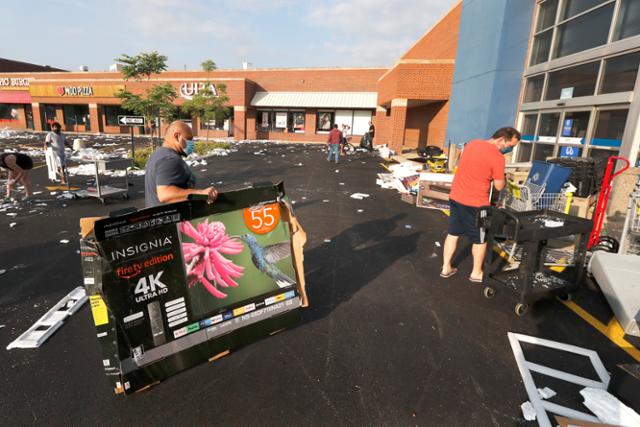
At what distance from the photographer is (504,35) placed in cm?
1079

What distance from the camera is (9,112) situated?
138 feet

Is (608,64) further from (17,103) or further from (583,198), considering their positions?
(17,103)

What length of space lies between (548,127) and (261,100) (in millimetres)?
28959

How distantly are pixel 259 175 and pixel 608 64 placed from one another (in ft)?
35.2

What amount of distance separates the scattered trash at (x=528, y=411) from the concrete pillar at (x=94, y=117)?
44968 millimetres

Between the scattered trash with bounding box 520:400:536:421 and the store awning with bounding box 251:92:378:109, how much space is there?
30841 mm

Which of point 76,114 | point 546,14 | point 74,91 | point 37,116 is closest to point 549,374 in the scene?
point 546,14

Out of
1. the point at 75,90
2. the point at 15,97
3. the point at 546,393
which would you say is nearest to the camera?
the point at 546,393

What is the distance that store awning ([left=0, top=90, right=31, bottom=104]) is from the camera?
131ft

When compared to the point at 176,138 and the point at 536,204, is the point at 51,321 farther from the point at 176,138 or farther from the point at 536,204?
the point at 536,204

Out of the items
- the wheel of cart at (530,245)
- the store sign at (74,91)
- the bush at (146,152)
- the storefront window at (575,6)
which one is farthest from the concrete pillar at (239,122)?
the wheel of cart at (530,245)

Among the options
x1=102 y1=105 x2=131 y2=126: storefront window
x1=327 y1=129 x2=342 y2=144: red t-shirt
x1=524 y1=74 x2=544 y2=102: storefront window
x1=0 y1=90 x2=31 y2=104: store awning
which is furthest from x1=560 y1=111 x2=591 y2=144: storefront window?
x1=0 y1=90 x2=31 y2=104: store awning

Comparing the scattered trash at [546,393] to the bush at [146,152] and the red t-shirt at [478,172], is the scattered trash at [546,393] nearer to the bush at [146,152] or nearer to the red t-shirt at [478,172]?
the red t-shirt at [478,172]

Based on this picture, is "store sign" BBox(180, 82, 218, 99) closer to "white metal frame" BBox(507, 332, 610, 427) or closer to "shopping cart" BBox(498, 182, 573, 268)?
"shopping cart" BBox(498, 182, 573, 268)
